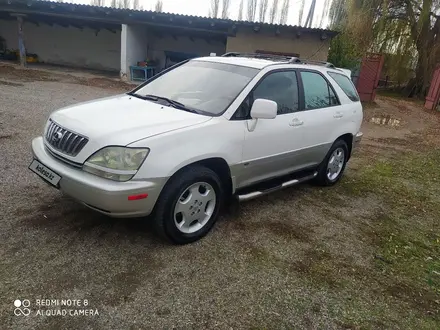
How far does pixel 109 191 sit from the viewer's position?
2.69m

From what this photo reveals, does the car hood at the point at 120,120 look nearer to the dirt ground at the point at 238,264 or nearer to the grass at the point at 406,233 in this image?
the dirt ground at the point at 238,264

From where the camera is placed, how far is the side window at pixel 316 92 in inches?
169

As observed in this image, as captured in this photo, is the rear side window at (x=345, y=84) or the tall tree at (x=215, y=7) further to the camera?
the tall tree at (x=215, y=7)

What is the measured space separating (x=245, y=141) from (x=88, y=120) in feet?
4.84

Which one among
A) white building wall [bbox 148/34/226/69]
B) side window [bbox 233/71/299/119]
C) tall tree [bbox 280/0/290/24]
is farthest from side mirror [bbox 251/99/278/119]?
tall tree [bbox 280/0/290/24]

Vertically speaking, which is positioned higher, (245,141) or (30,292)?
(245,141)

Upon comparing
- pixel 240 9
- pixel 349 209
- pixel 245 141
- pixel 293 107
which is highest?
pixel 240 9

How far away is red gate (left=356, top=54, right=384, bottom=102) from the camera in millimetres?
16828

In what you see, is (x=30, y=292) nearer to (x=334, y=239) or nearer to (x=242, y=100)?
(x=242, y=100)

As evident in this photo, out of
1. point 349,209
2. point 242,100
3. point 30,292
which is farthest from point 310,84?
point 30,292

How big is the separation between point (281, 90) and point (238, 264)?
2.02 meters

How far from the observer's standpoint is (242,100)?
3.49 m

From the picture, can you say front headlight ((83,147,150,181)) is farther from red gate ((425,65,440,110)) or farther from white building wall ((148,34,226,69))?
red gate ((425,65,440,110))

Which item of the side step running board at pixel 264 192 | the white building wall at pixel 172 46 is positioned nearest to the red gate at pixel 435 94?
the white building wall at pixel 172 46
